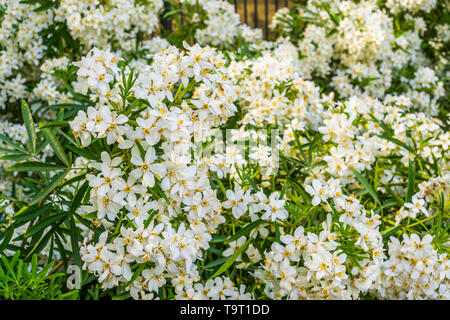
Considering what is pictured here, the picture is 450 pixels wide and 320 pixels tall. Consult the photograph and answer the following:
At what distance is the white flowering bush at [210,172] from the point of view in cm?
119

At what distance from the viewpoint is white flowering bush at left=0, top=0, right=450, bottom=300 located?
1190mm

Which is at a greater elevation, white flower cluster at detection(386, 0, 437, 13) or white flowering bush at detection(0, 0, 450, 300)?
white flower cluster at detection(386, 0, 437, 13)

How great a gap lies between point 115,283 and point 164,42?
1.92 m

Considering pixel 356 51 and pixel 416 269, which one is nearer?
pixel 416 269

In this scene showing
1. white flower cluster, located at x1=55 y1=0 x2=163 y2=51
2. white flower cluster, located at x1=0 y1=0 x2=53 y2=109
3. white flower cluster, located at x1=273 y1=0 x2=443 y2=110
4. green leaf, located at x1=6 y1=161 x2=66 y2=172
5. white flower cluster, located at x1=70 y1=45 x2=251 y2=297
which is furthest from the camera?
white flower cluster, located at x1=273 y1=0 x2=443 y2=110

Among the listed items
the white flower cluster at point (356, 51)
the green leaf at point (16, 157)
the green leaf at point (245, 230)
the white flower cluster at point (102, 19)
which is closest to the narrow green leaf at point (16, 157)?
the green leaf at point (16, 157)

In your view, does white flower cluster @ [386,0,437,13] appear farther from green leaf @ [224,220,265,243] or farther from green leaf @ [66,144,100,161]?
green leaf @ [66,144,100,161]

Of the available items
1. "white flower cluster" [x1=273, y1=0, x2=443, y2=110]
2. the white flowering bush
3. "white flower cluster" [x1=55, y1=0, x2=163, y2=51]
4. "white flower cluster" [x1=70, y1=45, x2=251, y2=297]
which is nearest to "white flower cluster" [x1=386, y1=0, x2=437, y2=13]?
"white flower cluster" [x1=273, y1=0, x2=443, y2=110]

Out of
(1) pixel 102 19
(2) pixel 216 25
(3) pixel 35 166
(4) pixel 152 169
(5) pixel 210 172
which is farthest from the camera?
(2) pixel 216 25

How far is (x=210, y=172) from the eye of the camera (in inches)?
62.4

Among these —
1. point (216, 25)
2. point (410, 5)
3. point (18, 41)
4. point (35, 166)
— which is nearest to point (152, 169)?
point (35, 166)

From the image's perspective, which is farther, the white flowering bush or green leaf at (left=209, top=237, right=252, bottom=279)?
green leaf at (left=209, top=237, right=252, bottom=279)

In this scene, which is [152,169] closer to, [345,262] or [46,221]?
[46,221]
